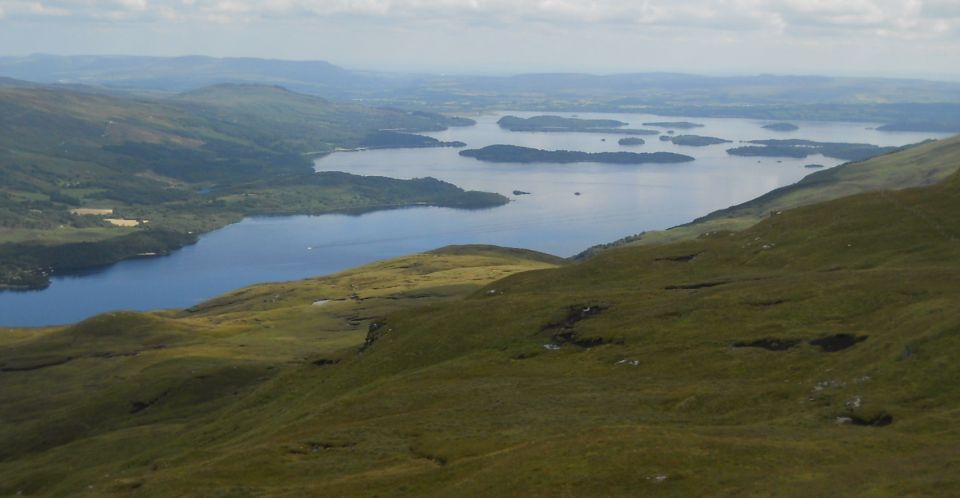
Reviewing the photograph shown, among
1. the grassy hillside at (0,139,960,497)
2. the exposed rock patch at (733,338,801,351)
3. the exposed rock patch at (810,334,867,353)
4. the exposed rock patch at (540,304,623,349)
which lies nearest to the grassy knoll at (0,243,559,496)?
the grassy hillside at (0,139,960,497)

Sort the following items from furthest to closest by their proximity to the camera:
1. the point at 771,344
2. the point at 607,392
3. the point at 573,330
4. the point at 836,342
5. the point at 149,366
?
the point at 149,366 → the point at 573,330 → the point at 771,344 → the point at 836,342 → the point at 607,392

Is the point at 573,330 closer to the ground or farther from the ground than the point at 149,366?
farther from the ground

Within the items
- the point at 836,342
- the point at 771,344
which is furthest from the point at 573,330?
the point at 836,342

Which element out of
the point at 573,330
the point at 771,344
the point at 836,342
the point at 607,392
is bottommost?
the point at 573,330

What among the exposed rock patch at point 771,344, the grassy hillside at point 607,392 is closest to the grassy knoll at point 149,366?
the grassy hillside at point 607,392

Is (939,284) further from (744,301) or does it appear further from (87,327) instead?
(87,327)

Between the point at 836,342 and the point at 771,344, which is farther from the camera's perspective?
the point at 771,344

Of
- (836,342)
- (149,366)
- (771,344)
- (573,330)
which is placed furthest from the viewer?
(149,366)

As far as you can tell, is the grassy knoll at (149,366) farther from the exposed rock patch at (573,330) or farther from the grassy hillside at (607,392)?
the exposed rock patch at (573,330)

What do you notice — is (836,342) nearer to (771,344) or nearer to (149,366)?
(771,344)
